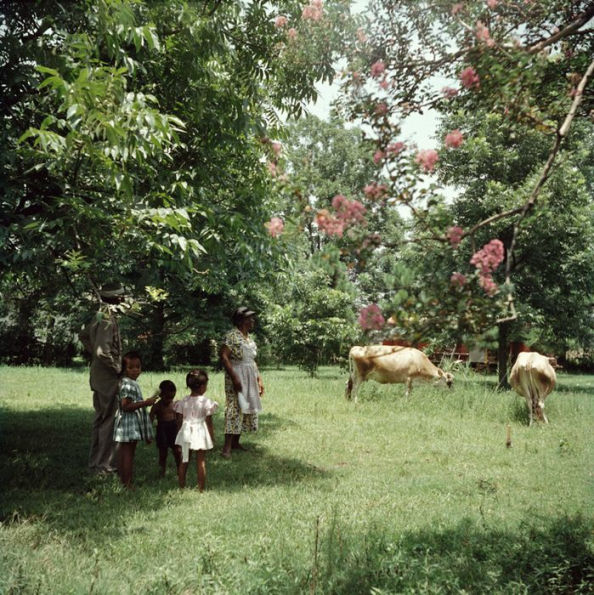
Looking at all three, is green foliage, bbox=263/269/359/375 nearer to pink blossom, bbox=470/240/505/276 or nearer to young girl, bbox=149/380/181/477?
young girl, bbox=149/380/181/477

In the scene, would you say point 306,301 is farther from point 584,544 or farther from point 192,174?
point 584,544

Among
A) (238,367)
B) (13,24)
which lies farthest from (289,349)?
(13,24)

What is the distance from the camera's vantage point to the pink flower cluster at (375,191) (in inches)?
136

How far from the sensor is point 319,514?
5758 mm

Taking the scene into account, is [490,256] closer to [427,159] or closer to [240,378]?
[427,159]

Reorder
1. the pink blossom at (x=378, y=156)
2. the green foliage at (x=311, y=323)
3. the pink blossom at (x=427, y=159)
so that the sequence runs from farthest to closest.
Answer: the green foliage at (x=311, y=323) < the pink blossom at (x=378, y=156) < the pink blossom at (x=427, y=159)

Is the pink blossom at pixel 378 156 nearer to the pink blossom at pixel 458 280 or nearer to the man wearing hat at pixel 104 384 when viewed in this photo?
the pink blossom at pixel 458 280

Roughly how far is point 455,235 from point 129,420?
200 inches

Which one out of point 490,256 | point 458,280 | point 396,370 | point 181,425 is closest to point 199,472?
point 181,425

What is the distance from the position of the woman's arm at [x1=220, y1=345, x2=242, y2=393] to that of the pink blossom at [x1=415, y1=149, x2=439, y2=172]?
5444 millimetres

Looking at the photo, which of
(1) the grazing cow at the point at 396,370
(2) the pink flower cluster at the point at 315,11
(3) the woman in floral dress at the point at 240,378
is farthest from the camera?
(1) the grazing cow at the point at 396,370

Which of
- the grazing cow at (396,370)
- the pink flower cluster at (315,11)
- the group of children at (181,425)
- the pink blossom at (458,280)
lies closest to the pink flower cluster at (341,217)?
the pink blossom at (458,280)

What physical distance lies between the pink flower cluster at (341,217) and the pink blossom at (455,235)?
1.67 feet

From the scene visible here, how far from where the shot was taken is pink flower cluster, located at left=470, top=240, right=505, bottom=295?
2906 millimetres
